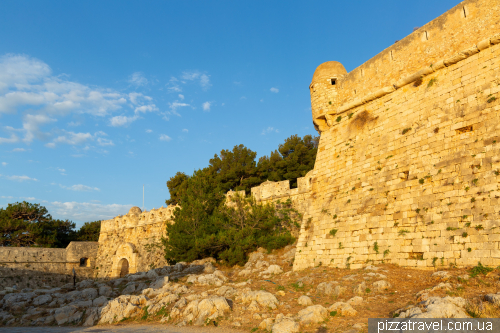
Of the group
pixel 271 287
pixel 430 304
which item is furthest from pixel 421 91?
pixel 271 287

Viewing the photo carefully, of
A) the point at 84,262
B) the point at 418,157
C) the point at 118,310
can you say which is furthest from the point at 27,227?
the point at 418,157

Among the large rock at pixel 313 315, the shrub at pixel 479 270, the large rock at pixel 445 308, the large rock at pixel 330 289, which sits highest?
the shrub at pixel 479 270

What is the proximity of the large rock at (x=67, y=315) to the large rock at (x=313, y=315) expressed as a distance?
6662 mm

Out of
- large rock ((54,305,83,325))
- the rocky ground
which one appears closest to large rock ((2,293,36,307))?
the rocky ground

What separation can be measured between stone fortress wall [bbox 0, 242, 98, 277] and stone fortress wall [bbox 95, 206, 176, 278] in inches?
39.1

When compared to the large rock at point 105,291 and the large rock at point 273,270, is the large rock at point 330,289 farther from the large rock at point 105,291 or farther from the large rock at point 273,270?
the large rock at point 105,291

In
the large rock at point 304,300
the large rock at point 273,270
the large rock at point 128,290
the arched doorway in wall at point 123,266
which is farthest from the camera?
the arched doorway in wall at point 123,266

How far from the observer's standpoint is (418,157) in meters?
8.52

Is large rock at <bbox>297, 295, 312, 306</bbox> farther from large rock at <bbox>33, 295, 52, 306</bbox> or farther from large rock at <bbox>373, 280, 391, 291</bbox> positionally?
large rock at <bbox>33, 295, 52, 306</bbox>

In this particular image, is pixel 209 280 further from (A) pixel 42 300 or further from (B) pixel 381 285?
(B) pixel 381 285

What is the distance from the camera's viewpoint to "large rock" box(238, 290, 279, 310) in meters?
A: 7.49

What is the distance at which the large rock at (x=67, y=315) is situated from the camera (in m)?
9.21

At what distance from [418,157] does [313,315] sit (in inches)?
196

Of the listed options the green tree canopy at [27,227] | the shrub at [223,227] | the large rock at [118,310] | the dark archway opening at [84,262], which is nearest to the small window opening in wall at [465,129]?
the shrub at [223,227]
